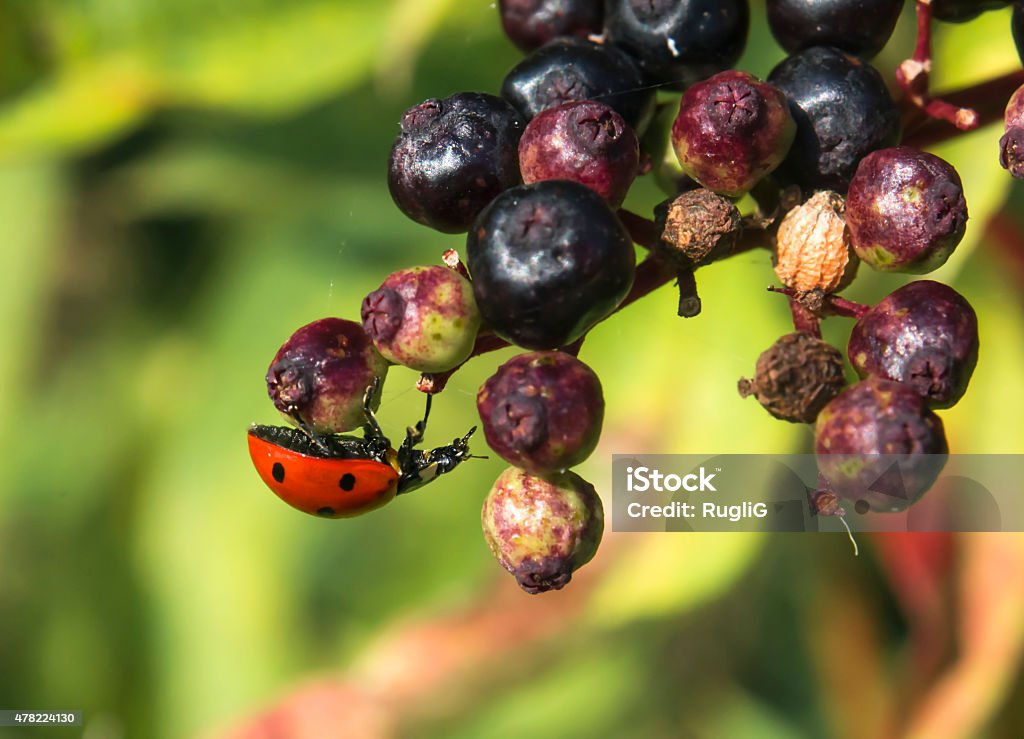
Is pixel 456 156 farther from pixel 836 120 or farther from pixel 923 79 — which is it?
pixel 923 79

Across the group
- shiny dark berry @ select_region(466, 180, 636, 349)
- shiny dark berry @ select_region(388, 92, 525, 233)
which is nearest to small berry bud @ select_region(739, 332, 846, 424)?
shiny dark berry @ select_region(466, 180, 636, 349)

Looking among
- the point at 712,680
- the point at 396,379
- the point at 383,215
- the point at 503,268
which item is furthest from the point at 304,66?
the point at 712,680

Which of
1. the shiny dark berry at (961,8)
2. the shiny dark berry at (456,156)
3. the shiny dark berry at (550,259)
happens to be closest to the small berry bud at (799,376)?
the shiny dark berry at (550,259)

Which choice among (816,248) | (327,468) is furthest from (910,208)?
(327,468)

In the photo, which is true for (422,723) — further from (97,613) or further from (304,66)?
(304,66)

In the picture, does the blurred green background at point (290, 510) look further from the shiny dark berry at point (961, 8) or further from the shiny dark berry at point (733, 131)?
the shiny dark berry at point (733, 131)

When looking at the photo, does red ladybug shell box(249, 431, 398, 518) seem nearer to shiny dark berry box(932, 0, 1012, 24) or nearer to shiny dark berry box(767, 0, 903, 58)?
shiny dark berry box(767, 0, 903, 58)

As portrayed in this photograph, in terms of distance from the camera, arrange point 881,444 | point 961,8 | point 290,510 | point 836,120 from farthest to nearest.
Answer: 1. point 290,510
2. point 961,8
3. point 836,120
4. point 881,444
